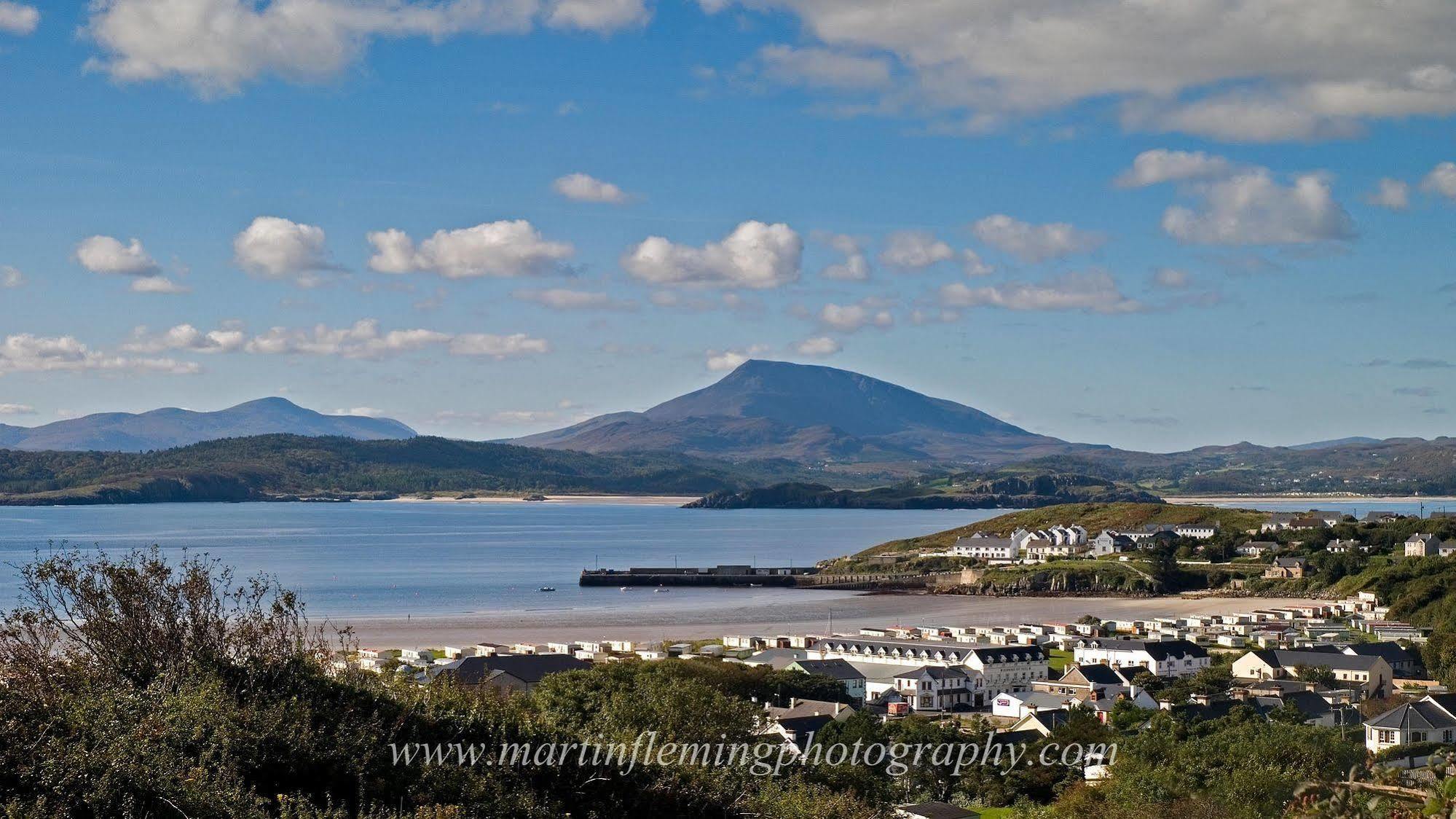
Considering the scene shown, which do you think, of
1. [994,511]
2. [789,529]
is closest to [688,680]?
[789,529]

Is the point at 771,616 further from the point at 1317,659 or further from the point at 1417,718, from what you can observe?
the point at 1417,718

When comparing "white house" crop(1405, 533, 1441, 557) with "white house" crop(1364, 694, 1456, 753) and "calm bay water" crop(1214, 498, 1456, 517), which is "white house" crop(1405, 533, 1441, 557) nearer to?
"white house" crop(1364, 694, 1456, 753)

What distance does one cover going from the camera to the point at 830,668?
32.9 m

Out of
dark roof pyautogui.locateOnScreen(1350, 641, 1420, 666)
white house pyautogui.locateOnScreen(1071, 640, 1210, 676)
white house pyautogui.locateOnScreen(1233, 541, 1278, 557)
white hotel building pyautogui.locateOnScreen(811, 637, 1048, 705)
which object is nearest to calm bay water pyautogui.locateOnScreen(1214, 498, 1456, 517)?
white house pyautogui.locateOnScreen(1233, 541, 1278, 557)

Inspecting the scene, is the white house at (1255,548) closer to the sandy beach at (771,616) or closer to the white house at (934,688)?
the sandy beach at (771,616)

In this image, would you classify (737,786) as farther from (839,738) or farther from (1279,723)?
(1279,723)

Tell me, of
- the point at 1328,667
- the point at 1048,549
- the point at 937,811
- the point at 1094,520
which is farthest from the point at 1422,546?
the point at 937,811

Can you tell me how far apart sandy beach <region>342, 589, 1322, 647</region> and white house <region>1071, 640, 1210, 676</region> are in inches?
527

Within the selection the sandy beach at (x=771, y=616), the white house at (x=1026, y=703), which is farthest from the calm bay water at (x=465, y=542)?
the white house at (x=1026, y=703)

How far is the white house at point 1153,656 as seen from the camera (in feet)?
120

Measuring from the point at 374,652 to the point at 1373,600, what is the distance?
37.9 m

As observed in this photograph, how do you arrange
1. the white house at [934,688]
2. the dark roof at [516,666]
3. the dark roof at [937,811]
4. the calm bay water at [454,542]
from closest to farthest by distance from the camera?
the dark roof at [937,811], the dark roof at [516,666], the white house at [934,688], the calm bay water at [454,542]

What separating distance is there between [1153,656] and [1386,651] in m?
5.47

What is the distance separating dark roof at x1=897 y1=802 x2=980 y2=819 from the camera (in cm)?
1825
